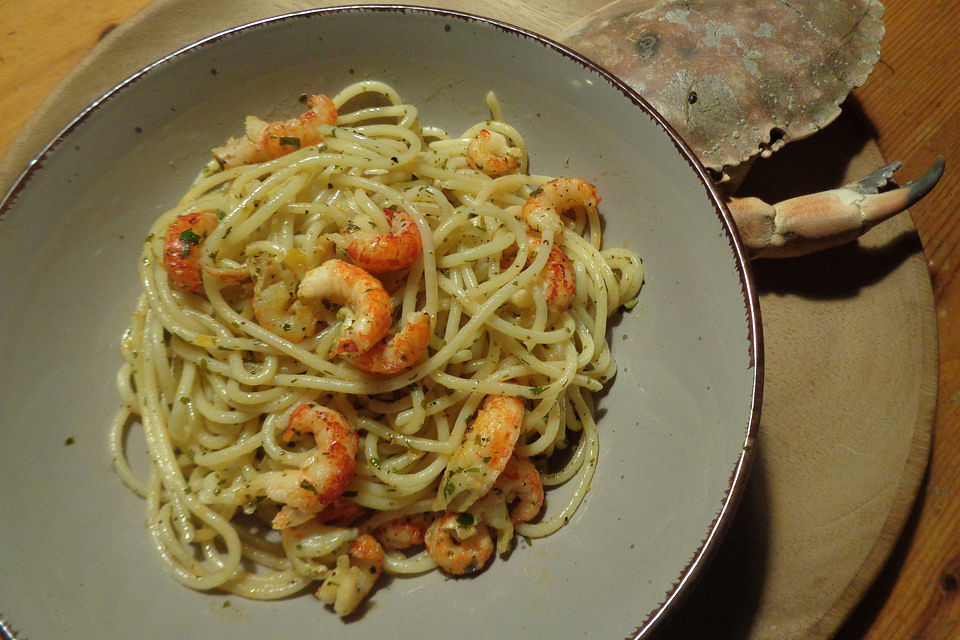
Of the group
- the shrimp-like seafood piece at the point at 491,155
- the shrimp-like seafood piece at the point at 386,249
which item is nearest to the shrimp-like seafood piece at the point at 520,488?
the shrimp-like seafood piece at the point at 386,249

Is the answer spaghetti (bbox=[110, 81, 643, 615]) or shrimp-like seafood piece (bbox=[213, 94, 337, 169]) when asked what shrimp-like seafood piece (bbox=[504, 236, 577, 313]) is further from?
shrimp-like seafood piece (bbox=[213, 94, 337, 169])

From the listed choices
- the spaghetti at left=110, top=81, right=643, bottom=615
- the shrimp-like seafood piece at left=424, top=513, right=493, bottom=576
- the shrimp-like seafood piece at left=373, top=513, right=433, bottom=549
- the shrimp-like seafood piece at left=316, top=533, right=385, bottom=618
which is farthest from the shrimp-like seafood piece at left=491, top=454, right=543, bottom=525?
the shrimp-like seafood piece at left=316, top=533, right=385, bottom=618

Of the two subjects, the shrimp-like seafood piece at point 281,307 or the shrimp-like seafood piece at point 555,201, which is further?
the shrimp-like seafood piece at point 555,201

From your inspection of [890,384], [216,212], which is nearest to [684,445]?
[890,384]

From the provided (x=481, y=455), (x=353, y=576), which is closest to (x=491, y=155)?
(x=481, y=455)

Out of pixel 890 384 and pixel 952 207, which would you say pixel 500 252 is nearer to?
pixel 890 384

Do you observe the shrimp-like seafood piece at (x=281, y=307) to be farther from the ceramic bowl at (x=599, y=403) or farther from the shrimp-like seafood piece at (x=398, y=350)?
the ceramic bowl at (x=599, y=403)

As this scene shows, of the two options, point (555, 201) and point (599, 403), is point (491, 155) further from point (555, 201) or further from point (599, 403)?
point (599, 403)
